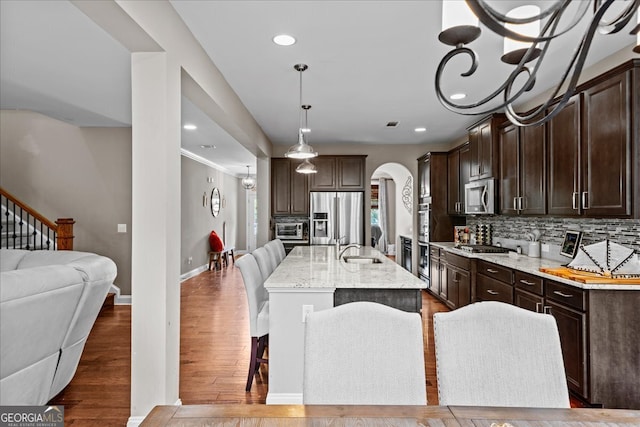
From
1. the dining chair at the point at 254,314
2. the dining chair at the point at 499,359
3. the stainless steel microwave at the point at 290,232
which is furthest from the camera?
the stainless steel microwave at the point at 290,232

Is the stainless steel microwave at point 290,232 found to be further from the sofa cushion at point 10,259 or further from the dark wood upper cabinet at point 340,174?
the sofa cushion at point 10,259

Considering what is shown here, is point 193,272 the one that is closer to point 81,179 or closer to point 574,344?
point 81,179

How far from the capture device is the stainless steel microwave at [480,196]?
439 centimetres

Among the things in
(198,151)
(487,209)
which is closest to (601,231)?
(487,209)

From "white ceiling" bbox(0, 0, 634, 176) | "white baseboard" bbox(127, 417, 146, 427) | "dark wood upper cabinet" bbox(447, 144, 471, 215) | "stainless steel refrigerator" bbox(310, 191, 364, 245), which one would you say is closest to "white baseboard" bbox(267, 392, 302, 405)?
"white baseboard" bbox(127, 417, 146, 427)

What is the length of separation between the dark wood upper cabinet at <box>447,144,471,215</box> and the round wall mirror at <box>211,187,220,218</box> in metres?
5.63

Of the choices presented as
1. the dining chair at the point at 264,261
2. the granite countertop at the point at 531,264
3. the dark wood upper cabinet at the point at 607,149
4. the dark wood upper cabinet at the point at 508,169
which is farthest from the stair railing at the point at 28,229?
the dark wood upper cabinet at the point at 607,149

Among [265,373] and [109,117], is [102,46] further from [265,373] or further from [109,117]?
[265,373]

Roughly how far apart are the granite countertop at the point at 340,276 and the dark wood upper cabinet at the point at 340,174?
A: 3.29 meters

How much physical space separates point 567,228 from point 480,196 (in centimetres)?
111

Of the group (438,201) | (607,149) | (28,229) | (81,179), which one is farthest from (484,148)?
(28,229)

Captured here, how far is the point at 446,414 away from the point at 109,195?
5534mm

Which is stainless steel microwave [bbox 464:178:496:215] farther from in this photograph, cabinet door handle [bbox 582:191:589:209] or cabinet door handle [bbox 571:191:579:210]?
cabinet door handle [bbox 582:191:589:209]

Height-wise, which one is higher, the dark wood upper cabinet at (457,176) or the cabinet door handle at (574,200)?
the dark wood upper cabinet at (457,176)
